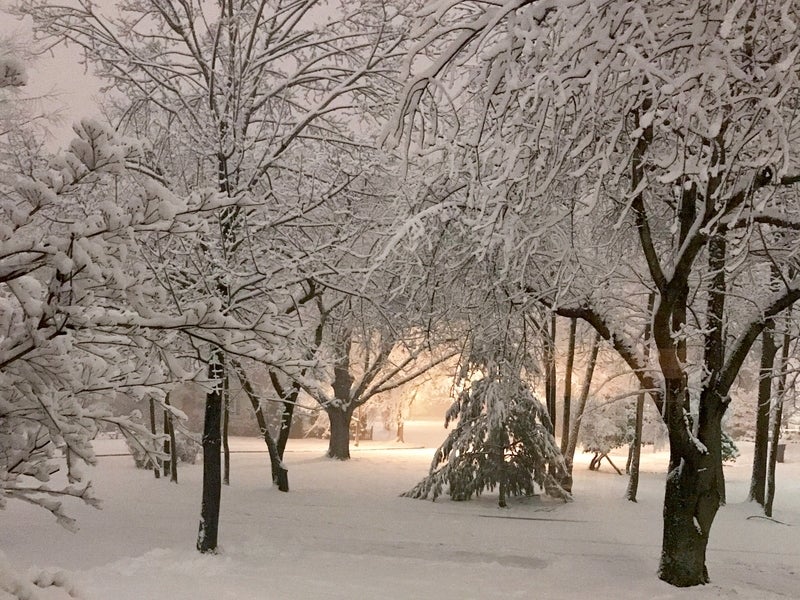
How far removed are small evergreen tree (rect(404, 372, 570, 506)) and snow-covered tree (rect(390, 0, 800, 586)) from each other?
503 cm

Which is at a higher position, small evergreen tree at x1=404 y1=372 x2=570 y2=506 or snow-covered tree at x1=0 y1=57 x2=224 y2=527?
snow-covered tree at x1=0 y1=57 x2=224 y2=527

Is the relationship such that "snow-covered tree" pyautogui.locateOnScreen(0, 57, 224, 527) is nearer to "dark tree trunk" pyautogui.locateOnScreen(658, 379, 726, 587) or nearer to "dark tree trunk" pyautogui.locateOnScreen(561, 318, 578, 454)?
"dark tree trunk" pyautogui.locateOnScreen(658, 379, 726, 587)

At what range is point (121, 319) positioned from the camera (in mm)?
3527

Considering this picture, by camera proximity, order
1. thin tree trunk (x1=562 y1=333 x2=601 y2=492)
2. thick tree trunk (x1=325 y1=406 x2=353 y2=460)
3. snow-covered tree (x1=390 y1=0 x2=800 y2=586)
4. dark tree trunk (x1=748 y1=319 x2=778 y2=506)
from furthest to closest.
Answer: thick tree trunk (x1=325 y1=406 x2=353 y2=460), thin tree trunk (x1=562 y1=333 x2=601 y2=492), dark tree trunk (x1=748 y1=319 x2=778 y2=506), snow-covered tree (x1=390 y1=0 x2=800 y2=586)

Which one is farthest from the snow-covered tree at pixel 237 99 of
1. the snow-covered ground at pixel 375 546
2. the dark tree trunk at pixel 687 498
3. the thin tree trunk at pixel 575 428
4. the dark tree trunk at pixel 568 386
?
the dark tree trunk at pixel 568 386

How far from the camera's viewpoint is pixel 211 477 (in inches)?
340

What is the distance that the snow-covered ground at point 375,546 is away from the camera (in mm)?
6949

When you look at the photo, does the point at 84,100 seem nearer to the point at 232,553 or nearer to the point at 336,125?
the point at 336,125

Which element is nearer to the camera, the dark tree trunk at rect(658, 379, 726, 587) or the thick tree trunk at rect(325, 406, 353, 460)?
the dark tree trunk at rect(658, 379, 726, 587)

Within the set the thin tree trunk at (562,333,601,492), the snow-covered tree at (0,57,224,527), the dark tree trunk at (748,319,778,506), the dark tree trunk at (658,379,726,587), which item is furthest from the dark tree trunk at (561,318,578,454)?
the snow-covered tree at (0,57,224,527)

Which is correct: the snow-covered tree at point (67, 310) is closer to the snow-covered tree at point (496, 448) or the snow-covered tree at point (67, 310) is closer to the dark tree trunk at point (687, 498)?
the dark tree trunk at point (687, 498)

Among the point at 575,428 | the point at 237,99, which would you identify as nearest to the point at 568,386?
the point at 575,428

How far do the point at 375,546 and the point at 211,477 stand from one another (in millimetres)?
2497

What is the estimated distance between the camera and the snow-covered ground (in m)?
6.95
